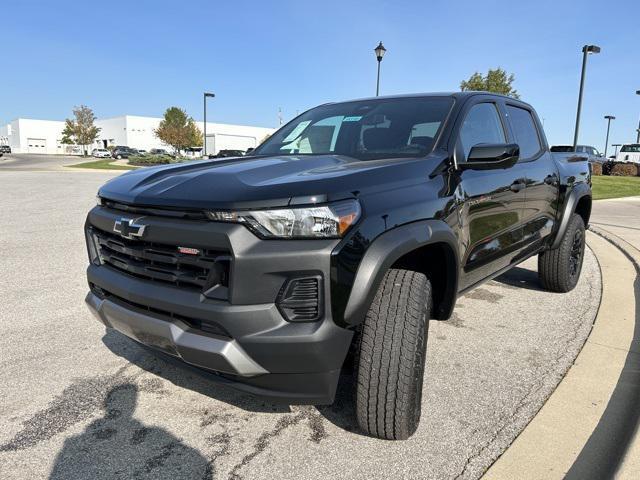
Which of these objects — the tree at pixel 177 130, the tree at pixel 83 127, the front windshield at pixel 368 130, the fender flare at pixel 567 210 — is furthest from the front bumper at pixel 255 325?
the tree at pixel 83 127

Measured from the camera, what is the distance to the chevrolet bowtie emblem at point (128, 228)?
7.01ft

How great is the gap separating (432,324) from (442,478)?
1.84 meters

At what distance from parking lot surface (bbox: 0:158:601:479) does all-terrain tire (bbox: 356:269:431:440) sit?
20 centimetres

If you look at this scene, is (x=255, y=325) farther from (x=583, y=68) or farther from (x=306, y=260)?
(x=583, y=68)

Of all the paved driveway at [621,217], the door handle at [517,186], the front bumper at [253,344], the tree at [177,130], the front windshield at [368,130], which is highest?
the tree at [177,130]

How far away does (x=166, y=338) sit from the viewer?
201 cm

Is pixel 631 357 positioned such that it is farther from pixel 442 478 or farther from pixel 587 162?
pixel 587 162

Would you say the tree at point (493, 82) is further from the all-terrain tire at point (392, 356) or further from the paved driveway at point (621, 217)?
the all-terrain tire at point (392, 356)

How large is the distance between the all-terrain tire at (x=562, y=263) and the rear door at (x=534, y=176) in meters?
0.41

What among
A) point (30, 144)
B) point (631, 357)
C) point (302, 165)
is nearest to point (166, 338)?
point (302, 165)

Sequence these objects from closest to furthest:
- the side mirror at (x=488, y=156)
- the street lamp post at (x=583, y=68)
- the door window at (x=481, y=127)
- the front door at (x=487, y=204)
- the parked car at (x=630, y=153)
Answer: the side mirror at (x=488, y=156), the front door at (x=487, y=204), the door window at (x=481, y=127), the street lamp post at (x=583, y=68), the parked car at (x=630, y=153)

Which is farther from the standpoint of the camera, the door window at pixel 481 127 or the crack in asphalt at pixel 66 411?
→ the door window at pixel 481 127

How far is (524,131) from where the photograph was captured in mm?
3941

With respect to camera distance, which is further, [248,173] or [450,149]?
[450,149]
